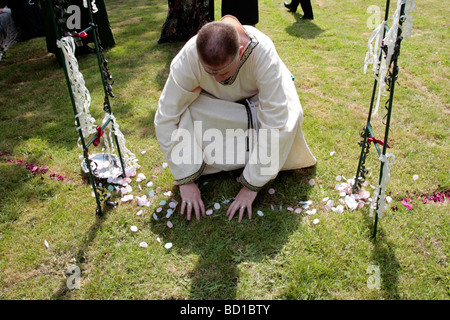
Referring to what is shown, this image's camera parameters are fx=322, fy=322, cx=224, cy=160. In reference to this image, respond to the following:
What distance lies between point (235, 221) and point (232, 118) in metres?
0.87

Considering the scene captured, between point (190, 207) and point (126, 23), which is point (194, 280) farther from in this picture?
point (126, 23)

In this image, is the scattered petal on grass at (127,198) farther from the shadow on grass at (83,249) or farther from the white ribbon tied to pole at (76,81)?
the white ribbon tied to pole at (76,81)

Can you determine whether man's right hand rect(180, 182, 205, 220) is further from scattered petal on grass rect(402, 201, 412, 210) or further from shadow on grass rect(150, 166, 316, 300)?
scattered petal on grass rect(402, 201, 412, 210)

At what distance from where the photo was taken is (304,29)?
7.04 m

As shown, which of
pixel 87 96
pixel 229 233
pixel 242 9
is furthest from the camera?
pixel 242 9

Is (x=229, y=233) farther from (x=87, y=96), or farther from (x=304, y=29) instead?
(x=304, y=29)

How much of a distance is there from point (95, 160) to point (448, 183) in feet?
10.8

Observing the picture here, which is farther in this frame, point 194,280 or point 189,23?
point 189,23

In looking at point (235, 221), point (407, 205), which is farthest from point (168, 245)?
point (407, 205)

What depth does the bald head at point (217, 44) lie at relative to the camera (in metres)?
2.11

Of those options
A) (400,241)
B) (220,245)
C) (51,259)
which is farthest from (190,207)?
(400,241)

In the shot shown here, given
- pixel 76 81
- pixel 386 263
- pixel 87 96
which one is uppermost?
pixel 76 81

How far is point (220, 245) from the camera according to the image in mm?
2455

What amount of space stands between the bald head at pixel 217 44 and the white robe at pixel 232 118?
0.29 meters
